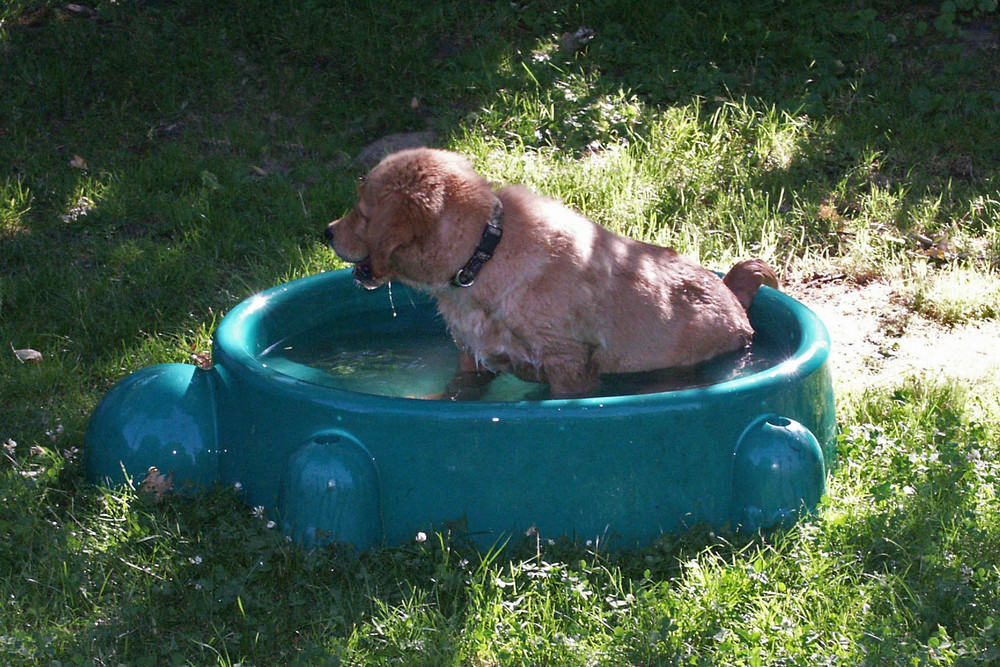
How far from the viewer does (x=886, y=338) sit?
6000 millimetres

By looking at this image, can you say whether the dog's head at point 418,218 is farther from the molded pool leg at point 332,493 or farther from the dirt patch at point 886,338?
the dirt patch at point 886,338

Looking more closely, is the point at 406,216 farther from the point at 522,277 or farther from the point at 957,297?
the point at 957,297

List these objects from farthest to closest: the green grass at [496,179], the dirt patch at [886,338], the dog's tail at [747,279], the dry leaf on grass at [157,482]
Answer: the dirt patch at [886,338], the dog's tail at [747,279], the dry leaf on grass at [157,482], the green grass at [496,179]

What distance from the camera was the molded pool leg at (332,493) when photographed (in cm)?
379

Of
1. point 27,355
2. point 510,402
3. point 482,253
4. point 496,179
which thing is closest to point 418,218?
point 482,253

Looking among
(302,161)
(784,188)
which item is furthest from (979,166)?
(302,161)

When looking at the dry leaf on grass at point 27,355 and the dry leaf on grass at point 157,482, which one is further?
the dry leaf on grass at point 27,355

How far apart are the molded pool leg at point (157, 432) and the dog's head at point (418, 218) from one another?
87 cm

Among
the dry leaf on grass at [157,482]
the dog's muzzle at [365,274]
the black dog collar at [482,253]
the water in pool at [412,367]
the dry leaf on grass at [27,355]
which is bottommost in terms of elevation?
the dry leaf on grass at [27,355]

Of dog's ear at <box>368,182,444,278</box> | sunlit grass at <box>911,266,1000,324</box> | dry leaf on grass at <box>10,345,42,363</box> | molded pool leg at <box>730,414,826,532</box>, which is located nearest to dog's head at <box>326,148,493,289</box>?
dog's ear at <box>368,182,444,278</box>

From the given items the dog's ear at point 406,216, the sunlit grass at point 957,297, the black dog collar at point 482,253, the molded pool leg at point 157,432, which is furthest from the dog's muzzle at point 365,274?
the sunlit grass at point 957,297

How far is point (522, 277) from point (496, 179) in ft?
10.5

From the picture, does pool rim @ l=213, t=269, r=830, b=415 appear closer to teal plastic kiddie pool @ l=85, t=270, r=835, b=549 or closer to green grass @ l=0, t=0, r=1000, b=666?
teal plastic kiddie pool @ l=85, t=270, r=835, b=549

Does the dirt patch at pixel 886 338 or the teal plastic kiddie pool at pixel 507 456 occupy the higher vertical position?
the teal plastic kiddie pool at pixel 507 456
